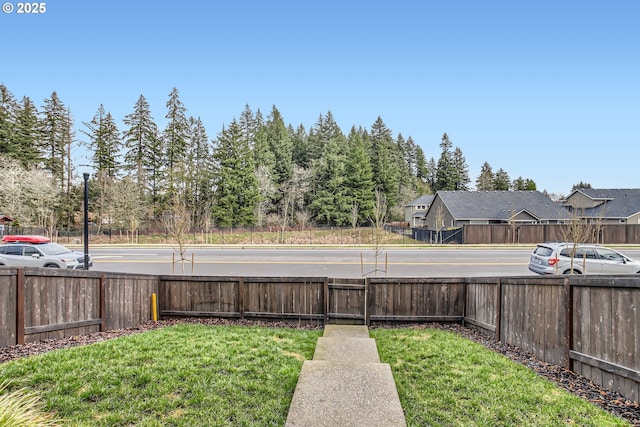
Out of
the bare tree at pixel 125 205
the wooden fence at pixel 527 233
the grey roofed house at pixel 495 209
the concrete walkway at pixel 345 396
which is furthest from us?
the bare tree at pixel 125 205

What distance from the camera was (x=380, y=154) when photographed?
174ft

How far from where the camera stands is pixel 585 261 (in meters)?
12.4

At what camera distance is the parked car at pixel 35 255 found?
13.6 meters

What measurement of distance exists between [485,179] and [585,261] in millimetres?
64686

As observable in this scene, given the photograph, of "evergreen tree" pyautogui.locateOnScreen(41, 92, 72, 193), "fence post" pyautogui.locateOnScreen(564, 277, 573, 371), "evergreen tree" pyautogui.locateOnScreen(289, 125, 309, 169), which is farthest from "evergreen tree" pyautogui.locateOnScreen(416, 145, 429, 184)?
"fence post" pyautogui.locateOnScreen(564, 277, 573, 371)

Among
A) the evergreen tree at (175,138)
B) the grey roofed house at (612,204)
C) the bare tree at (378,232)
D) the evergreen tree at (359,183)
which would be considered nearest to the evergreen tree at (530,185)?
the grey roofed house at (612,204)

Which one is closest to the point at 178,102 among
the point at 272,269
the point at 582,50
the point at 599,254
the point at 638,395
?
the point at 272,269

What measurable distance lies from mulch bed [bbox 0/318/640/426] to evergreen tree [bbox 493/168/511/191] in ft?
236

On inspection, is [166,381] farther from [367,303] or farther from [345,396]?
[367,303]

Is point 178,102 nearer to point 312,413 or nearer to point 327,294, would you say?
point 327,294

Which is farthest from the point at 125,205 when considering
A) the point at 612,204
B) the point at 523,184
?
the point at 523,184

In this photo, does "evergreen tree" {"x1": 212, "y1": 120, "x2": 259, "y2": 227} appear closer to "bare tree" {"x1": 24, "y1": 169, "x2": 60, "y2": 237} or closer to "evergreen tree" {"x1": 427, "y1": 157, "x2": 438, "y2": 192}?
"bare tree" {"x1": 24, "y1": 169, "x2": 60, "y2": 237}

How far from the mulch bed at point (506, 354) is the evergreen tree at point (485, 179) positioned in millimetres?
70379

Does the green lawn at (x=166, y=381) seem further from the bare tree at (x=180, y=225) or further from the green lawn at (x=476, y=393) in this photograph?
the bare tree at (x=180, y=225)
